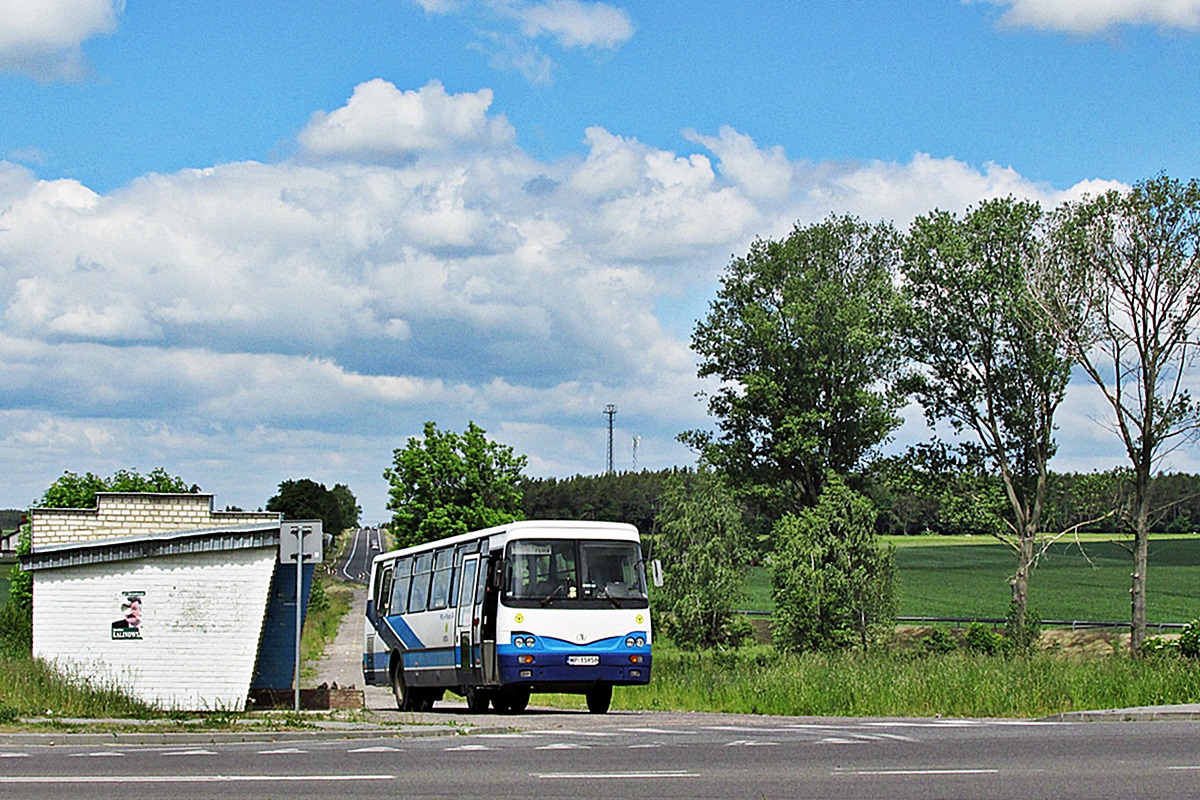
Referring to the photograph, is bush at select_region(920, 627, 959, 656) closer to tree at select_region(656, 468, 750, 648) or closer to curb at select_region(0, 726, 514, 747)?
tree at select_region(656, 468, 750, 648)

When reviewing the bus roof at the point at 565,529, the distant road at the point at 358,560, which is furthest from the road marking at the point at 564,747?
the distant road at the point at 358,560

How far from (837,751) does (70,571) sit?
16.4m

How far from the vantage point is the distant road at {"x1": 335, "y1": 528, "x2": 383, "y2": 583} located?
427 ft

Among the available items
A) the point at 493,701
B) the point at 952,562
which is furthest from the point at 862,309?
the point at 952,562

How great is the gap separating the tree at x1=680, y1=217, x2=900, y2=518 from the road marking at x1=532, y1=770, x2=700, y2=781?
48.1m

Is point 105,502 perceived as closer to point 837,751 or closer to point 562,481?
point 837,751

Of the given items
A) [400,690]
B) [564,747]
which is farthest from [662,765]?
[400,690]

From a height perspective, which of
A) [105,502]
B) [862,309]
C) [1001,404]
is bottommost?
[105,502]

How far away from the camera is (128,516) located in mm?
37031

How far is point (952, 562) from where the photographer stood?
122938mm

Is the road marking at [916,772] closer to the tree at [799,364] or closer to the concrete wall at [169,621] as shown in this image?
the concrete wall at [169,621]

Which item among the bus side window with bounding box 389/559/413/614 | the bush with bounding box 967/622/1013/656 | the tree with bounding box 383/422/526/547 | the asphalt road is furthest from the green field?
the asphalt road

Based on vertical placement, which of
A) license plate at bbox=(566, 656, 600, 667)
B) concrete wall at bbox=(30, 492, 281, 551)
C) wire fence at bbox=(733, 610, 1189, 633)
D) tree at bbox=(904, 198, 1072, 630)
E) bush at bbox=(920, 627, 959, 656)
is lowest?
wire fence at bbox=(733, 610, 1189, 633)

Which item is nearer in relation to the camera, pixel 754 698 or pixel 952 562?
pixel 754 698
